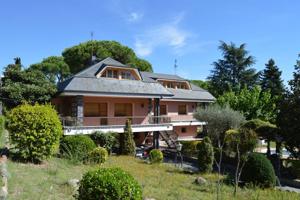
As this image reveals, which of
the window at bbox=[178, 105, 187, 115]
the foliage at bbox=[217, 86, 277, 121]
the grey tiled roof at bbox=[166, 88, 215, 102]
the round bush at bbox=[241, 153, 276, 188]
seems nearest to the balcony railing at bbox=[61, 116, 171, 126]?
the grey tiled roof at bbox=[166, 88, 215, 102]

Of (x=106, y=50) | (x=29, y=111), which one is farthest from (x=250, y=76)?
(x=29, y=111)

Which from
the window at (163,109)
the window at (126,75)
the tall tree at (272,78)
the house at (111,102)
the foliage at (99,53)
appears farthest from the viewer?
the tall tree at (272,78)

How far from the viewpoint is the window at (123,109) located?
2652 cm

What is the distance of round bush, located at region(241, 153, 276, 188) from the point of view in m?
12.7

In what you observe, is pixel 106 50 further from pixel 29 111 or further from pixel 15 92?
pixel 29 111

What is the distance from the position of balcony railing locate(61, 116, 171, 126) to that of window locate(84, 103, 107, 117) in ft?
4.14

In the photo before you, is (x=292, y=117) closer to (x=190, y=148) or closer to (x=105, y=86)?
(x=190, y=148)

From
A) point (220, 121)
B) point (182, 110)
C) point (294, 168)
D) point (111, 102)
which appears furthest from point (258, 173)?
point (182, 110)

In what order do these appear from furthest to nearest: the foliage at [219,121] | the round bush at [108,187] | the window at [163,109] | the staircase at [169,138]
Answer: the window at [163,109]
the staircase at [169,138]
the foliage at [219,121]
the round bush at [108,187]

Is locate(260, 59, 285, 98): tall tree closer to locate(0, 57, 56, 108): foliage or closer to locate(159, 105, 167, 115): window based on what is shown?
locate(159, 105, 167, 115): window

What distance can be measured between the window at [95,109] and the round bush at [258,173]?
48.5 feet

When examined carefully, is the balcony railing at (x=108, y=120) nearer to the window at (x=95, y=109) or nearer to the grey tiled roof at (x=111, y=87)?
the window at (x=95, y=109)

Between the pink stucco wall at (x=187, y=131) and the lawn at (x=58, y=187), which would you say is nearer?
the lawn at (x=58, y=187)

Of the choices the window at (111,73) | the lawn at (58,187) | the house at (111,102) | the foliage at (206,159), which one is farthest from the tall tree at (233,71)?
the lawn at (58,187)
